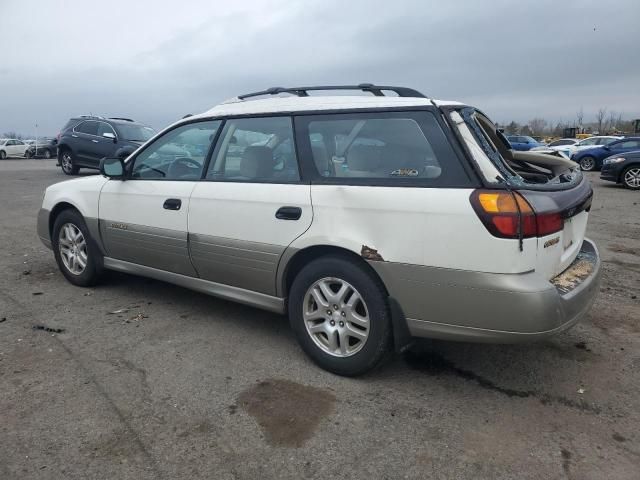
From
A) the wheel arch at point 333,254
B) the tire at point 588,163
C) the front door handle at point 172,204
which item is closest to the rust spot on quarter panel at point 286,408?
the wheel arch at point 333,254

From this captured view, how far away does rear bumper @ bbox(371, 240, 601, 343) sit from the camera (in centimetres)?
273

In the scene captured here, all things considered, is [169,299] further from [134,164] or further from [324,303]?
[324,303]

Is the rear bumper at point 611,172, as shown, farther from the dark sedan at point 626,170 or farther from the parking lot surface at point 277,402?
the parking lot surface at point 277,402

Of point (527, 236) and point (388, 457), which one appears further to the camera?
point (527, 236)

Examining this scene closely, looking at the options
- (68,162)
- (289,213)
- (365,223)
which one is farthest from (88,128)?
(365,223)

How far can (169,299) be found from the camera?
481cm

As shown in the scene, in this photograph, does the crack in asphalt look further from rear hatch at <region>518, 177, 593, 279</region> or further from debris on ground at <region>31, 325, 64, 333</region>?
debris on ground at <region>31, 325, 64, 333</region>

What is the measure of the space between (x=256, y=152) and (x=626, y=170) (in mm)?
14593

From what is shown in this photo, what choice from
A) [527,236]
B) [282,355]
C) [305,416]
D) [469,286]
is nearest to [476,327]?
[469,286]

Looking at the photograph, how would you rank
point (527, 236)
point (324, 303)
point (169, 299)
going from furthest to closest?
point (169, 299) → point (324, 303) → point (527, 236)

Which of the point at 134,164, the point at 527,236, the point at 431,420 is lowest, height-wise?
the point at 431,420

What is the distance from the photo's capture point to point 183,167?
422cm

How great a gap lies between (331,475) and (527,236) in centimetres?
150

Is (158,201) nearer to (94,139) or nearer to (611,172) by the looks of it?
(94,139)
